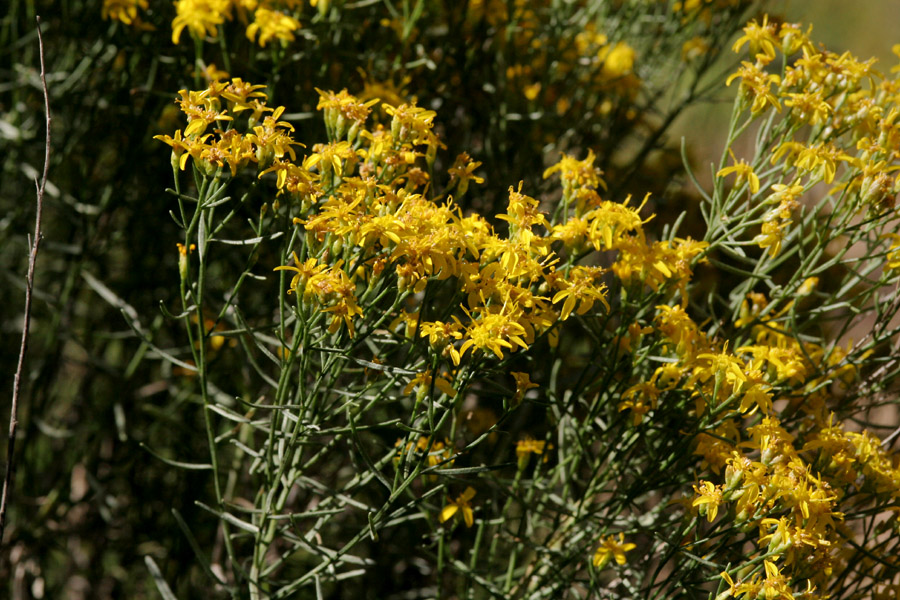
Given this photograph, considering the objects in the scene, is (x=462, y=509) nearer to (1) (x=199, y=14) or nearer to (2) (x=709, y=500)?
(2) (x=709, y=500)

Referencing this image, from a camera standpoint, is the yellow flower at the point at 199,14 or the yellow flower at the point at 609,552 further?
the yellow flower at the point at 199,14

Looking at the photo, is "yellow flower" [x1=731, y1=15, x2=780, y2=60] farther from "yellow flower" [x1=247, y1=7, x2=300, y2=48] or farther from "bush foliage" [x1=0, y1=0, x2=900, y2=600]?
"yellow flower" [x1=247, y1=7, x2=300, y2=48]

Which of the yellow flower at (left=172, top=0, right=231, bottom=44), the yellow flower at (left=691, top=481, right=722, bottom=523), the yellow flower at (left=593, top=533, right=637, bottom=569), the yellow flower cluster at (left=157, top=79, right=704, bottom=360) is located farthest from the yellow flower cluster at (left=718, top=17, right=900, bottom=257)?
the yellow flower at (left=172, top=0, right=231, bottom=44)

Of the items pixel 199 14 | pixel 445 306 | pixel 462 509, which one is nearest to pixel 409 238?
pixel 445 306

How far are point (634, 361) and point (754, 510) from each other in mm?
335

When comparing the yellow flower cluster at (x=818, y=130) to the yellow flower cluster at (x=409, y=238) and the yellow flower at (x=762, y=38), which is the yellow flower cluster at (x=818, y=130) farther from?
the yellow flower cluster at (x=409, y=238)

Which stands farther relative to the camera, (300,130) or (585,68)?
(585,68)

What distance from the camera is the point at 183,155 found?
1394 mm

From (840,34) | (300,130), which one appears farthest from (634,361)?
→ (840,34)

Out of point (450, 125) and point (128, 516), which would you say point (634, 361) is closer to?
point (450, 125)

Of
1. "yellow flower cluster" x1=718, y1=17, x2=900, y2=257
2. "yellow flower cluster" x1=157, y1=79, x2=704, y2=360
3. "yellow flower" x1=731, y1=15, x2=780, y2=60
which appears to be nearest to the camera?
"yellow flower cluster" x1=157, y1=79, x2=704, y2=360

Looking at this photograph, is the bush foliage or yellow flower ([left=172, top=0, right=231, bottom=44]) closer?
the bush foliage

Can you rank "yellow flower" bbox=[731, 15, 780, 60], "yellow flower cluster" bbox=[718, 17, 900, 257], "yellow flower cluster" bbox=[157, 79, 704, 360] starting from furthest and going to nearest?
"yellow flower" bbox=[731, 15, 780, 60] → "yellow flower cluster" bbox=[718, 17, 900, 257] → "yellow flower cluster" bbox=[157, 79, 704, 360]

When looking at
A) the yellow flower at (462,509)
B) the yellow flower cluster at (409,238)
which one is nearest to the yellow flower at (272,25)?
the yellow flower cluster at (409,238)
